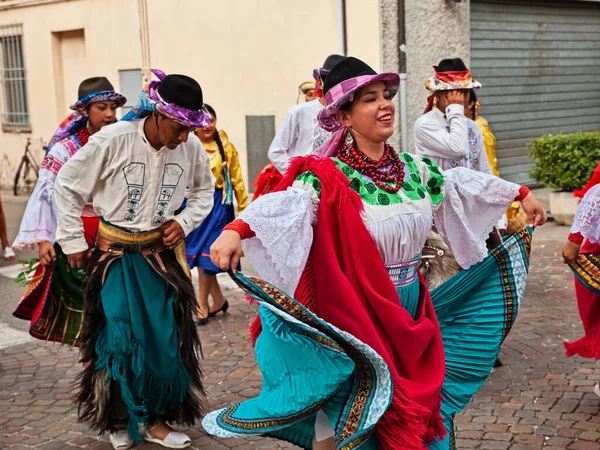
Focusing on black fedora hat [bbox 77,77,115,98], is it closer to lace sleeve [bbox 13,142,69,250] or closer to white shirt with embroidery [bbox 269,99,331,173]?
lace sleeve [bbox 13,142,69,250]

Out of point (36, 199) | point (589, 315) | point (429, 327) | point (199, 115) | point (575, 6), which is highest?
point (575, 6)

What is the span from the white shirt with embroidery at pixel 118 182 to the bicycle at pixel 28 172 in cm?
1206

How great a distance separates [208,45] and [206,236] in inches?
237

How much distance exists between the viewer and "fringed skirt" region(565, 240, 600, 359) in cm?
492

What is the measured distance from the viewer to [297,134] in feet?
23.5

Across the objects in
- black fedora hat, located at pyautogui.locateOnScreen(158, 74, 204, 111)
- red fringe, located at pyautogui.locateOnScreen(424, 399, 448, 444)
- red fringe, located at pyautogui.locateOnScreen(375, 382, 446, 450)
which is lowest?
red fringe, located at pyautogui.locateOnScreen(424, 399, 448, 444)

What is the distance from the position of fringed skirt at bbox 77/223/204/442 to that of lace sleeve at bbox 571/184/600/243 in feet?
7.12

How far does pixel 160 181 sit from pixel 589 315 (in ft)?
8.45

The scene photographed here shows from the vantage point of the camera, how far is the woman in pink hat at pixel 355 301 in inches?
128

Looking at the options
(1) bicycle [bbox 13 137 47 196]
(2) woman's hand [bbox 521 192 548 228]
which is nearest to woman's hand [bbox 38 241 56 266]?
(2) woman's hand [bbox 521 192 548 228]

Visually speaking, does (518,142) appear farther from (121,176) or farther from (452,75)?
(121,176)

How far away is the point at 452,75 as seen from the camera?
614 cm

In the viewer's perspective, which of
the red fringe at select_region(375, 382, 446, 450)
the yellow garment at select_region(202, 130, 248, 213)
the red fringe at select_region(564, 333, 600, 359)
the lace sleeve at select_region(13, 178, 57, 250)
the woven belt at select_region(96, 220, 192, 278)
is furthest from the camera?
the yellow garment at select_region(202, 130, 248, 213)

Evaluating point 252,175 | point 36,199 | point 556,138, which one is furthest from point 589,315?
point 252,175
